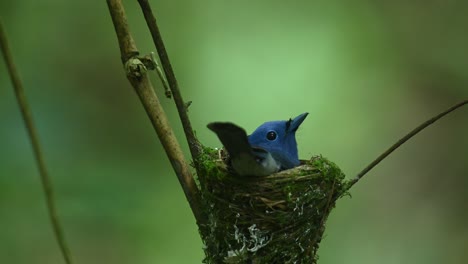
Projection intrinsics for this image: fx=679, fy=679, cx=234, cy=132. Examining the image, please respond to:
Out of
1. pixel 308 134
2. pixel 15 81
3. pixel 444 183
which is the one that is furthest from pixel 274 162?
pixel 444 183

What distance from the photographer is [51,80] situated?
3520 millimetres

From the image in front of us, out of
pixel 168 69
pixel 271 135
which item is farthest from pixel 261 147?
pixel 168 69

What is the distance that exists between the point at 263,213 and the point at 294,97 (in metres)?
2.32

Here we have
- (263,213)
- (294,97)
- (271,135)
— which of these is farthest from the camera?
(294,97)

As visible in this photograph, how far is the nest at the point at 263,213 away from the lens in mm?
2232

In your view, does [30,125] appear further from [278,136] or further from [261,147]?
[278,136]

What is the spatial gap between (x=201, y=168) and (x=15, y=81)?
1269 mm

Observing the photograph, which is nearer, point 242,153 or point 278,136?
point 242,153

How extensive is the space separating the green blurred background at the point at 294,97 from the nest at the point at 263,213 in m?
1.24

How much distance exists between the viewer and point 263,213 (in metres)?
2.31

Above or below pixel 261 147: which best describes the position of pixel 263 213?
below

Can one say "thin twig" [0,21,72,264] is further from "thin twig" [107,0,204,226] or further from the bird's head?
the bird's head

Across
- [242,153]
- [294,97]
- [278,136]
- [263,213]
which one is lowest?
[263,213]

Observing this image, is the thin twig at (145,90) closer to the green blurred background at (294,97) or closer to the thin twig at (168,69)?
the thin twig at (168,69)
